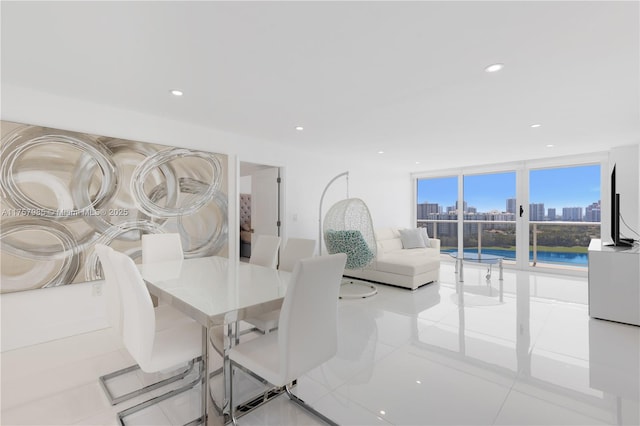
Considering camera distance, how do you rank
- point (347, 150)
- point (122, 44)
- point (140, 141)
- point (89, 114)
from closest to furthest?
point (122, 44) < point (89, 114) < point (140, 141) < point (347, 150)

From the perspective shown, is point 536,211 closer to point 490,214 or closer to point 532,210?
point 532,210

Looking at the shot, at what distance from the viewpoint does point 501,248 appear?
672 cm

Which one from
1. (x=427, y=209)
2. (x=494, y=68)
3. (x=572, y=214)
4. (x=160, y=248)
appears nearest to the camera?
(x=494, y=68)

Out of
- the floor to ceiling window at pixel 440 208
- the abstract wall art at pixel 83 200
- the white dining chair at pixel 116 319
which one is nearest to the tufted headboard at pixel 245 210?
the abstract wall art at pixel 83 200

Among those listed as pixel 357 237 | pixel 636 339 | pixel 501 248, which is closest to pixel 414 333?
pixel 357 237

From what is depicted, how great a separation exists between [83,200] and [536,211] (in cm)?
762

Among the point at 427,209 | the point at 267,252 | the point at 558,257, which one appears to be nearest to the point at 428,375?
the point at 267,252

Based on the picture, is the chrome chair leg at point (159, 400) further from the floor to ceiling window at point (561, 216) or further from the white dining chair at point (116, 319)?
the floor to ceiling window at point (561, 216)

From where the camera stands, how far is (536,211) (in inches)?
244

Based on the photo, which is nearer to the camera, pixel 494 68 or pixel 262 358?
pixel 262 358

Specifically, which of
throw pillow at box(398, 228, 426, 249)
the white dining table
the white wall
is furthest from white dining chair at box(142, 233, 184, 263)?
throw pillow at box(398, 228, 426, 249)

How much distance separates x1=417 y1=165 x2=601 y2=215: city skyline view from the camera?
5.70 metres

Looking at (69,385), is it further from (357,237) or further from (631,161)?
(631,161)

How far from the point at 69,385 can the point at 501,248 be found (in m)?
7.49
